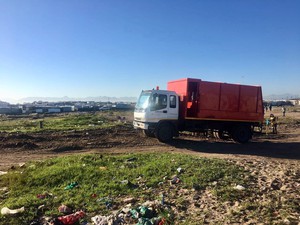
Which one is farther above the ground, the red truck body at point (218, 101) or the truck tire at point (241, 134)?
the red truck body at point (218, 101)

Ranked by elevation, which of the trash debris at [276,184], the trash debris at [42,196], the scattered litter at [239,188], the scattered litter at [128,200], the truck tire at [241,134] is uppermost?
the truck tire at [241,134]

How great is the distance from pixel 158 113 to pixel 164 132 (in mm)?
1026

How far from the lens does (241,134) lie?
16297 millimetres

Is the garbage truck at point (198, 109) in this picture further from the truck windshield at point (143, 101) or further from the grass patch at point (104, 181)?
the grass patch at point (104, 181)

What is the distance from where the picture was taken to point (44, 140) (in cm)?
1647

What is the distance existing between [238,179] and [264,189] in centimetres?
87

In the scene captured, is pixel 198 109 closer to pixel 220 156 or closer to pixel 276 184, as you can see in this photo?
pixel 220 156

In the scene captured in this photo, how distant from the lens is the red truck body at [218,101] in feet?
49.2

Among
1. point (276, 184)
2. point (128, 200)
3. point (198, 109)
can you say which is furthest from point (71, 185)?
point (198, 109)

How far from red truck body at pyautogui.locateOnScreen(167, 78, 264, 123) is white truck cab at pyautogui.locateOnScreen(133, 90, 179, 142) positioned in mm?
585

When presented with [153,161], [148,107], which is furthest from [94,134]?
[153,161]

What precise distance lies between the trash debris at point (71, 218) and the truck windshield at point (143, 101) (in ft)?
28.5

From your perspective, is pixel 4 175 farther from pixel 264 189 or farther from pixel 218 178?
pixel 264 189

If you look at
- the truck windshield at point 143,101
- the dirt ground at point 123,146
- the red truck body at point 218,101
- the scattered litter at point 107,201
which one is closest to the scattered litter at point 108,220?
the scattered litter at point 107,201
